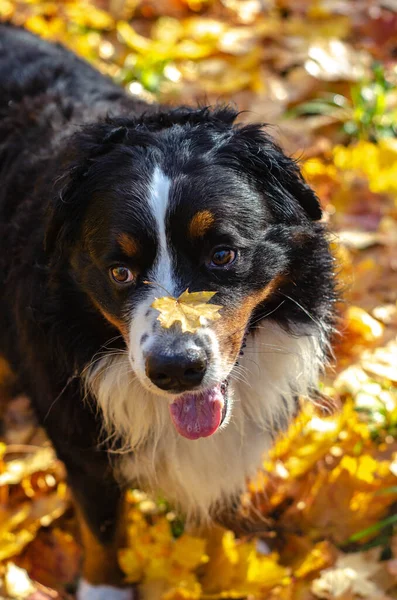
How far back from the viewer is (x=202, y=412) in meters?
2.44

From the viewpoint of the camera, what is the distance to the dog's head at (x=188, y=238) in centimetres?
229

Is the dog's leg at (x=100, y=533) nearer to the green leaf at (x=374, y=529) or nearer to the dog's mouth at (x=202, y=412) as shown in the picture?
the dog's mouth at (x=202, y=412)

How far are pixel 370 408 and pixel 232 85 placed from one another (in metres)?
2.68

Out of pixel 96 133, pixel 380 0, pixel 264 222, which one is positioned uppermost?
pixel 96 133

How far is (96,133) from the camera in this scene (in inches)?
104

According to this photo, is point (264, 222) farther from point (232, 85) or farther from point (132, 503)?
point (232, 85)

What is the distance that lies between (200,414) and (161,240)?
1.90 ft

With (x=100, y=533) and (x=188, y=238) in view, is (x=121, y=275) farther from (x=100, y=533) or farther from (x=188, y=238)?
(x=100, y=533)

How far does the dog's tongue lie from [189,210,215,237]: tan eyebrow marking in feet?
1.66

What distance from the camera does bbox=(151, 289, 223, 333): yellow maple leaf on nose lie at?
220 cm

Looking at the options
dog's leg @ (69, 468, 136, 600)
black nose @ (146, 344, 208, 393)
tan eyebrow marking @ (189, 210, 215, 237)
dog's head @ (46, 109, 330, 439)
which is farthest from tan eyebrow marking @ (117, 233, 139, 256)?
dog's leg @ (69, 468, 136, 600)

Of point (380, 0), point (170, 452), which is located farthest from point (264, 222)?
point (380, 0)

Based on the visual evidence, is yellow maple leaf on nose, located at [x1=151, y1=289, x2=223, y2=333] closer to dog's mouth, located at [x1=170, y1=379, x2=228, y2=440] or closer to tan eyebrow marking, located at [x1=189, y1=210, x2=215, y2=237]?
tan eyebrow marking, located at [x1=189, y1=210, x2=215, y2=237]

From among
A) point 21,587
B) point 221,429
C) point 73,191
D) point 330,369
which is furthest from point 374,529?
point 73,191
